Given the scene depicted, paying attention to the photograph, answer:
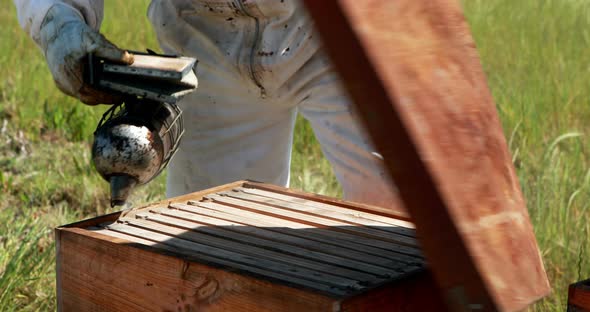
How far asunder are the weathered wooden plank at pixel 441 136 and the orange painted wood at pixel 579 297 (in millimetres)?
96

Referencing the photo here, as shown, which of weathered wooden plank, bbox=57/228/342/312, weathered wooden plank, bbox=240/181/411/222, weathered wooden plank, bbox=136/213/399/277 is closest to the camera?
weathered wooden plank, bbox=57/228/342/312

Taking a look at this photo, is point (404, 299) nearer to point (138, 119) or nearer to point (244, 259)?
point (244, 259)

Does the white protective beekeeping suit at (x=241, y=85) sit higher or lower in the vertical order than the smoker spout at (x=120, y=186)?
higher

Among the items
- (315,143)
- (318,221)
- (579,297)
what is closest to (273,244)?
(318,221)

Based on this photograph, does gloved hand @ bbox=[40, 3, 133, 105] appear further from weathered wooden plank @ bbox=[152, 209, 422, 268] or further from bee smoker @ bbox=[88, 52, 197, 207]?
weathered wooden plank @ bbox=[152, 209, 422, 268]

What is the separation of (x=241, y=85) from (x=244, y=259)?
1.08 meters

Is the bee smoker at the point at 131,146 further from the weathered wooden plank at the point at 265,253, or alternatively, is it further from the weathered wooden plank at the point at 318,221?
the weathered wooden plank at the point at 318,221

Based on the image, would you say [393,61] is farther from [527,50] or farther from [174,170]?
[527,50]

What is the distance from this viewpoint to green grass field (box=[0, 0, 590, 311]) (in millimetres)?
2812

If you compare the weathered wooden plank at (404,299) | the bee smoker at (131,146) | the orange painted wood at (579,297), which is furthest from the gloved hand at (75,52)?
the orange painted wood at (579,297)

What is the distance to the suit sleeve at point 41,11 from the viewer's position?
7.75ft

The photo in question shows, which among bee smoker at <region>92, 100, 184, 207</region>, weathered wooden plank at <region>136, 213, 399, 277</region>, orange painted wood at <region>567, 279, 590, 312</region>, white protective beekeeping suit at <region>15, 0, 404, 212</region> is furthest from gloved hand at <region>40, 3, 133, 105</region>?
orange painted wood at <region>567, 279, 590, 312</region>

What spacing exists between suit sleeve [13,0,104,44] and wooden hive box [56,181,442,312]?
0.63m

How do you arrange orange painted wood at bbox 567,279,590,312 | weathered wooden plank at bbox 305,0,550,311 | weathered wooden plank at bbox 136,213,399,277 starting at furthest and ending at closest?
weathered wooden plank at bbox 136,213,399,277 → orange painted wood at bbox 567,279,590,312 → weathered wooden plank at bbox 305,0,550,311
